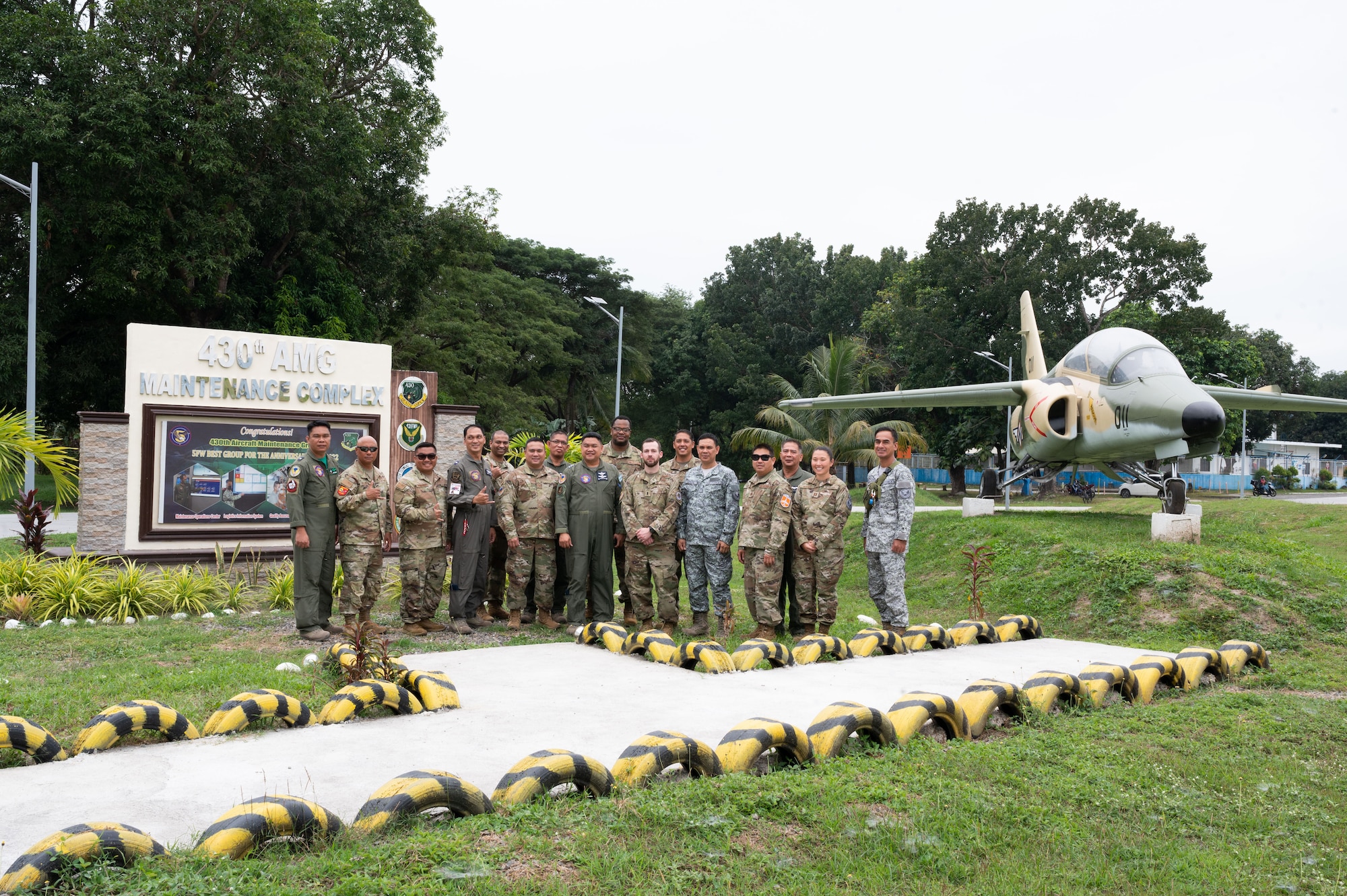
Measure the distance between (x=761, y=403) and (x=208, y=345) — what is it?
3335 centimetres

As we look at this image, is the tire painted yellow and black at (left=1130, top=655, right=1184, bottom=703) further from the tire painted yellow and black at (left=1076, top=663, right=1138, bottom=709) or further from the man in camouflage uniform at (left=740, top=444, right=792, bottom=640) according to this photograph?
the man in camouflage uniform at (left=740, top=444, right=792, bottom=640)

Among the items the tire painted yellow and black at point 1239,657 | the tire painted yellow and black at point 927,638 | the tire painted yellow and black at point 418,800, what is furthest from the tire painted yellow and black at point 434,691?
the tire painted yellow and black at point 1239,657

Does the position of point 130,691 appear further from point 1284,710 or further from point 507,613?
point 1284,710

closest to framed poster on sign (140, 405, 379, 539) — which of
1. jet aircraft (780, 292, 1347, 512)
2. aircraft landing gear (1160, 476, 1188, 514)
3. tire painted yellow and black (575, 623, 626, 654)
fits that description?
tire painted yellow and black (575, 623, 626, 654)

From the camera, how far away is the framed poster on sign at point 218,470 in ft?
34.2

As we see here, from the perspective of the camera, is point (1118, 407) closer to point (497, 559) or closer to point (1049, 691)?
point (1049, 691)

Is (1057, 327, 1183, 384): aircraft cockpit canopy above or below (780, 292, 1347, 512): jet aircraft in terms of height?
above

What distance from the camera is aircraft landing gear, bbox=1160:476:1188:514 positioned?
38.5 ft

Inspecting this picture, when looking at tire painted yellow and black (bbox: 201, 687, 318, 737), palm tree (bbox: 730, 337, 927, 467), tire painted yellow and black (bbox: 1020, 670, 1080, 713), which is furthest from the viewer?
palm tree (bbox: 730, 337, 927, 467)

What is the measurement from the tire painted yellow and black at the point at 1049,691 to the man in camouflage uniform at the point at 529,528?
4.46m

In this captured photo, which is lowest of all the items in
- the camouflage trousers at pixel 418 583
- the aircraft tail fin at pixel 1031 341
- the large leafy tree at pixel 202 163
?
the camouflage trousers at pixel 418 583

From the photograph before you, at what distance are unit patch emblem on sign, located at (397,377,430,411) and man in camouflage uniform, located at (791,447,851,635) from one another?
6266 millimetres

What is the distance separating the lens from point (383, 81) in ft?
76.7

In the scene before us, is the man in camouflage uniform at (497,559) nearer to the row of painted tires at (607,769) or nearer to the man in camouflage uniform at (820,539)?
the man in camouflage uniform at (820,539)
